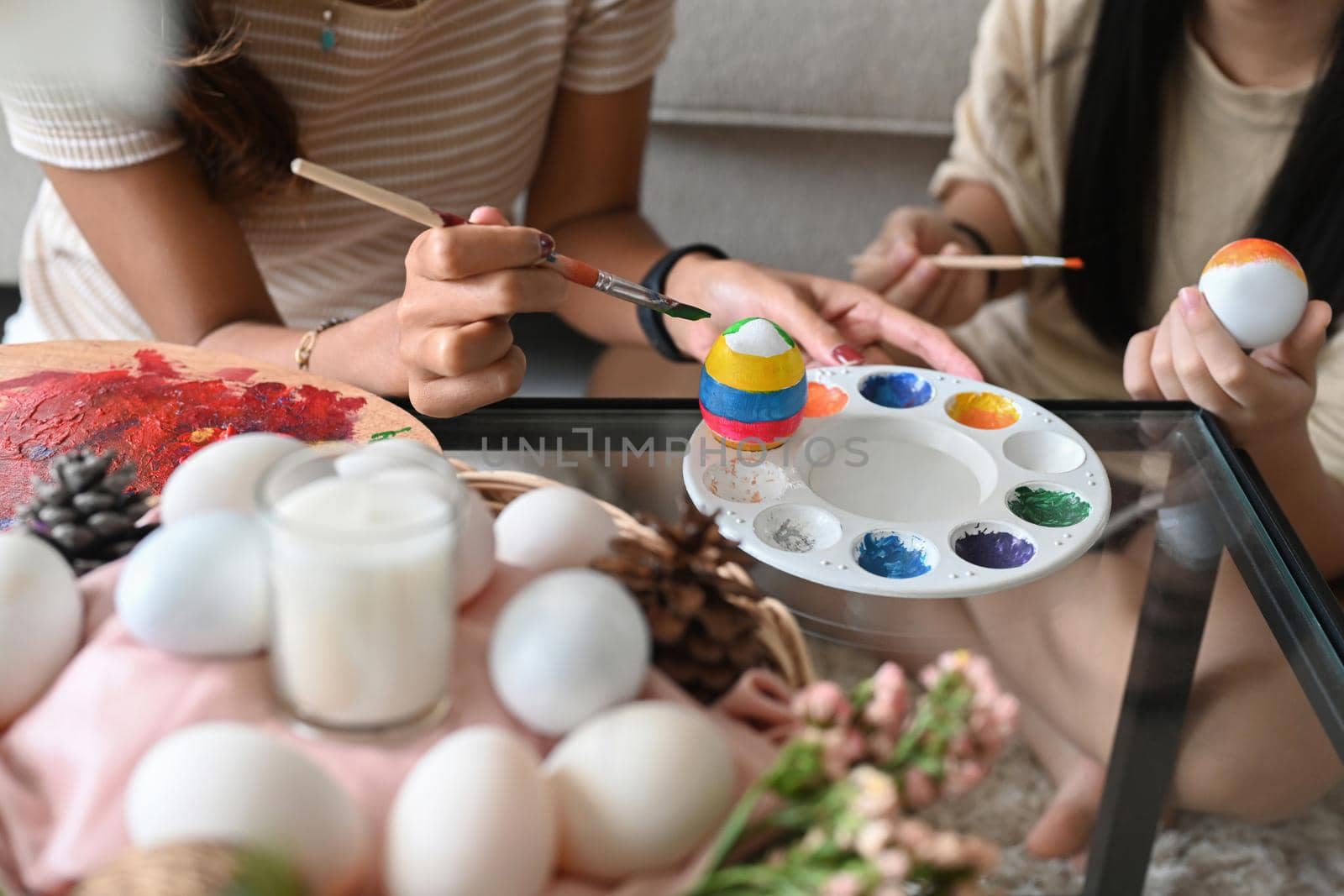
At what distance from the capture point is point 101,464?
45cm

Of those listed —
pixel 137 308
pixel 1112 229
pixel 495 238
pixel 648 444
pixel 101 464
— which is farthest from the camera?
pixel 1112 229

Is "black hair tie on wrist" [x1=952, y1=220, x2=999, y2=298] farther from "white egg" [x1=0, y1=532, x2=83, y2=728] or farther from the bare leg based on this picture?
"white egg" [x1=0, y1=532, x2=83, y2=728]

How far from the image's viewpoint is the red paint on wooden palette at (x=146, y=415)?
1.93 ft

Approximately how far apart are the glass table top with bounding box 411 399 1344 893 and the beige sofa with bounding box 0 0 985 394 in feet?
1.86

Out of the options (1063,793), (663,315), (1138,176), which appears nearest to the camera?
(1063,793)

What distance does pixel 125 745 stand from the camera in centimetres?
33

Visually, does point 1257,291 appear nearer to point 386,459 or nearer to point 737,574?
point 737,574

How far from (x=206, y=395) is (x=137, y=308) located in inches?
10.4

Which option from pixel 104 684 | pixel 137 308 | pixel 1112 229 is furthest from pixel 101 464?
pixel 1112 229

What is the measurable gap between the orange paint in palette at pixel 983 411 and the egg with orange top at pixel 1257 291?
14 centimetres

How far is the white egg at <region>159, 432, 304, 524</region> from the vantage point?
15.8 inches

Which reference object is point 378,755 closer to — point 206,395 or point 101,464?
point 101,464

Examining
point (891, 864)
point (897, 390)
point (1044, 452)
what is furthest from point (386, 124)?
point (891, 864)

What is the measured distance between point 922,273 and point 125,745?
0.77 meters
